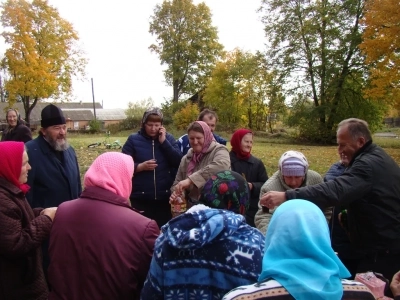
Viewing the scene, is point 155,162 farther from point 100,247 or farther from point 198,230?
point 198,230

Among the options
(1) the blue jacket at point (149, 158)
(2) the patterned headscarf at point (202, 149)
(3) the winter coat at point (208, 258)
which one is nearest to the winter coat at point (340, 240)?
(2) the patterned headscarf at point (202, 149)

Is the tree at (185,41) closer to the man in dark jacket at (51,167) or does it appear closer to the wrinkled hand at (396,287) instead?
the man in dark jacket at (51,167)

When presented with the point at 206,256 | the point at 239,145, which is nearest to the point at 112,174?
the point at 206,256

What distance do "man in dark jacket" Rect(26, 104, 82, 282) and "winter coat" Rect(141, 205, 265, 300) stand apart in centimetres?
210

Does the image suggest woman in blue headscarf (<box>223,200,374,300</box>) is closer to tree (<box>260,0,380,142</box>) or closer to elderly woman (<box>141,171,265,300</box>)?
elderly woman (<box>141,171,265,300</box>)

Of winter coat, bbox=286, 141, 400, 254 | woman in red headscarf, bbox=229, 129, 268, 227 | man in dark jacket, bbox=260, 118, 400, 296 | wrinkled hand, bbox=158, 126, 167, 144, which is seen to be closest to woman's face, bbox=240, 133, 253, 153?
woman in red headscarf, bbox=229, 129, 268, 227

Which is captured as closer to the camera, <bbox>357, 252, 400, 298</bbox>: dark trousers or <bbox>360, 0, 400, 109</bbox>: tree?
<bbox>357, 252, 400, 298</bbox>: dark trousers

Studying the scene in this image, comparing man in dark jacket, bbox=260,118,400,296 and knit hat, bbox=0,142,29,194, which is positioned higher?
knit hat, bbox=0,142,29,194

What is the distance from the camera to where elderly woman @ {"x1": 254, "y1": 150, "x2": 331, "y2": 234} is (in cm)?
297

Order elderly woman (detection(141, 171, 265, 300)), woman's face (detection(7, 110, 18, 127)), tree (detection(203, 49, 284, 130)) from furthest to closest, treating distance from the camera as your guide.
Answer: tree (detection(203, 49, 284, 130)), woman's face (detection(7, 110, 18, 127)), elderly woman (detection(141, 171, 265, 300))

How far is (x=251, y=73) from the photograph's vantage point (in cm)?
3067

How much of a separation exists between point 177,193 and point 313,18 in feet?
88.6

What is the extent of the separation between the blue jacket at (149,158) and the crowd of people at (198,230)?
44cm

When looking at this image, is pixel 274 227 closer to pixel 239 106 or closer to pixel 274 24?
pixel 274 24
